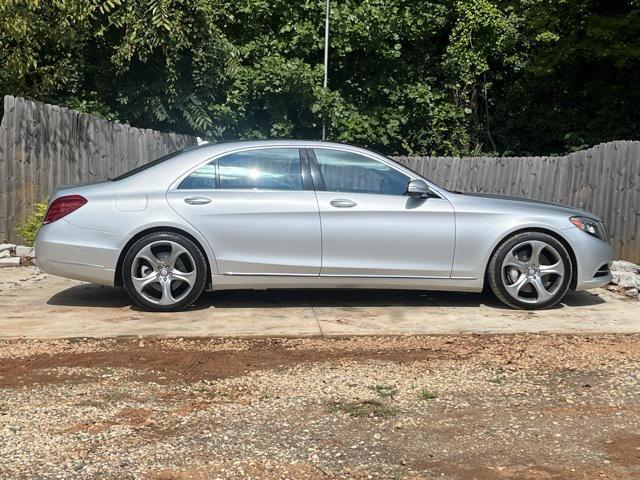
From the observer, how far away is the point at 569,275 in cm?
704

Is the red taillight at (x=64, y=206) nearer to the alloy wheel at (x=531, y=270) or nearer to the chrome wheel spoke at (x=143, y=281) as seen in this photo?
→ the chrome wheel spoke at (x=143, y=281)

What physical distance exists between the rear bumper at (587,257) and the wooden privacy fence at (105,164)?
3445mm

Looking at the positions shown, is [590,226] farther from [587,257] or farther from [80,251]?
[80,251]

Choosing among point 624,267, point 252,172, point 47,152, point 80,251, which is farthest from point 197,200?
point 624,267

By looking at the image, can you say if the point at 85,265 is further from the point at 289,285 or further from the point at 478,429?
the point at 478,429

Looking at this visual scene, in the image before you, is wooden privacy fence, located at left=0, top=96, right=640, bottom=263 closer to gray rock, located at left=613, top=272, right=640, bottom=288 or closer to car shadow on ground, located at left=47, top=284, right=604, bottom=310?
gray rock, located at left=613, top=272, right=640, bottom=288

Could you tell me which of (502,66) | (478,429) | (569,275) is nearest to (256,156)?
(569,275)

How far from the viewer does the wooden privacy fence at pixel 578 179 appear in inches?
402

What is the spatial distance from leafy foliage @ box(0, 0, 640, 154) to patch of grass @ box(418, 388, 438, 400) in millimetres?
8267

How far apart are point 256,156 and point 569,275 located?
117 inches

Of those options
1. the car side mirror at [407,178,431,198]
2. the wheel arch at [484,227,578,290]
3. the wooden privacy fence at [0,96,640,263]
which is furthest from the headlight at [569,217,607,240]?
the wooden privacy fence at [0,96,640,263]

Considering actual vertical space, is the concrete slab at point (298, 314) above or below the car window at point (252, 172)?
below

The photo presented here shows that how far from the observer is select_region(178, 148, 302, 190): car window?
22.8 ft

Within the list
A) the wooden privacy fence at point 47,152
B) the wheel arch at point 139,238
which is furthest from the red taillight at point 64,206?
the wooden privacy fence at point 47,152
